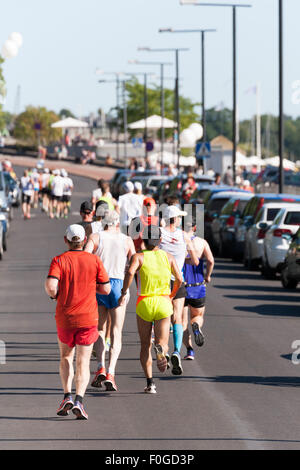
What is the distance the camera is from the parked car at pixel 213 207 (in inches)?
1350

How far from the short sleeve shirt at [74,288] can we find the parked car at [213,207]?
893 inches

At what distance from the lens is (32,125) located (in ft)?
551

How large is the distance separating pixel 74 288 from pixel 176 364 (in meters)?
2.72

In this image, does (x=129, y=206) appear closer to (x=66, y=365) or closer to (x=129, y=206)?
(x=129, y=206)

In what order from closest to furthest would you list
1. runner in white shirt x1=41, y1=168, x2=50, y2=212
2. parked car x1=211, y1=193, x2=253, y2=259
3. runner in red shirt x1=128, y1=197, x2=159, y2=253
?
runner in red shirt x1=128, y1=197, x2=159, y2=253 → parked car x1=211, y1=193, x2=253, y2=259 → runner in white shirt x1=41, y1=168, x2=50, y2=212

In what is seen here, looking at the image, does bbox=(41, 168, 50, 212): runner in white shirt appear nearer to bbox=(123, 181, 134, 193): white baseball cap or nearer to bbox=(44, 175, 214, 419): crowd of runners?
bbox=(123, 181, 134, 193): white baseball cap

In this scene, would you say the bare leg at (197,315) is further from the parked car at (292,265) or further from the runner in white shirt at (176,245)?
the parked car at (292,265)

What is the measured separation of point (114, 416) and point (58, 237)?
2825cm

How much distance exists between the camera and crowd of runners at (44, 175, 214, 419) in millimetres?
11438

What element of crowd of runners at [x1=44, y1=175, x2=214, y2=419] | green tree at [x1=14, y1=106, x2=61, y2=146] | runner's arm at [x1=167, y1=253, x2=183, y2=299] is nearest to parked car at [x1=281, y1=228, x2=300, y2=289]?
crowd of runners at [x1=44, y1=175, x2=214, y2=419]

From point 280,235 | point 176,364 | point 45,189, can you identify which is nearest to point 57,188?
point 45,189

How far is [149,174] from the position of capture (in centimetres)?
6228

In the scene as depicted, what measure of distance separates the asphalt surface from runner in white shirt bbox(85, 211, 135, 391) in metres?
0.39
